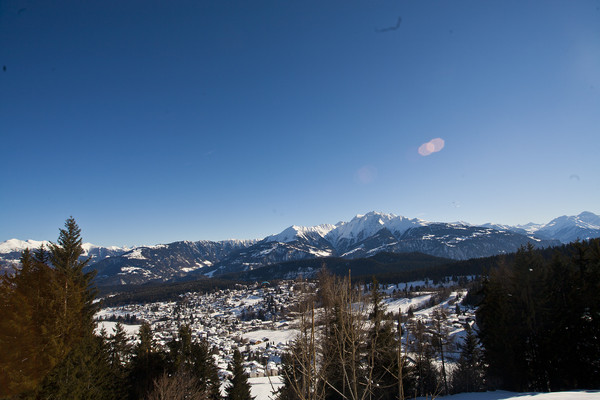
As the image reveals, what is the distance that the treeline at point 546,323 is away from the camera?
19.0 metres

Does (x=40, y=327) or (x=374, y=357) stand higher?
(x=40, y=327)

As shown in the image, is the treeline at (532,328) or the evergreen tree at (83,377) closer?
the evergreen tree at (83,377)

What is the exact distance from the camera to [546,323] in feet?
69.7

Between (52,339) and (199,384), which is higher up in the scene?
(52,339)

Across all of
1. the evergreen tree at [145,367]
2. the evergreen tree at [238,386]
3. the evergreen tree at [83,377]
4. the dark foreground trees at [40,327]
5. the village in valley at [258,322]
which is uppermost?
the dark foreground trees at [40,327]

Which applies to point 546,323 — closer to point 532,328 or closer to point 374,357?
point 532,328

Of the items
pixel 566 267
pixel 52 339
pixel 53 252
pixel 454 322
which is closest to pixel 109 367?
pixel 52 339

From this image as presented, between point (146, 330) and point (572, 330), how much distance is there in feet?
127

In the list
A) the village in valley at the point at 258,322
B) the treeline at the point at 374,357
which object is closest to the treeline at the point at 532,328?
the treeline at the point at 374,357

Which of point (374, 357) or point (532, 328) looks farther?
point (532, 328)

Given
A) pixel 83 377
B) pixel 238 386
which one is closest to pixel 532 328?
pixel 238 386

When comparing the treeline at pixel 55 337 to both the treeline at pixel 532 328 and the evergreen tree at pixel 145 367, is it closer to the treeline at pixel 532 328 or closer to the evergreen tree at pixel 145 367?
the evergreen tree at pixel 145 367

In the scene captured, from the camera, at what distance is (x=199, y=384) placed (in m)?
26.5

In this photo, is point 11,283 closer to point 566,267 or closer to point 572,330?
point 572,330
